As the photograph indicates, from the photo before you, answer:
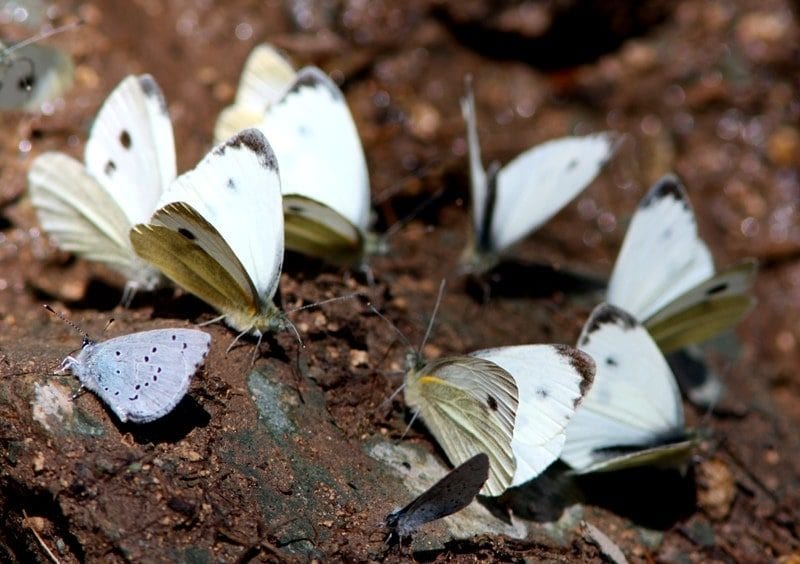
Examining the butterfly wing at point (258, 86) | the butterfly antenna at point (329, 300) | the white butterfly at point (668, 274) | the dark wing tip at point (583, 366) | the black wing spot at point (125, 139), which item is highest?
the black wing spot at point (125, 139)

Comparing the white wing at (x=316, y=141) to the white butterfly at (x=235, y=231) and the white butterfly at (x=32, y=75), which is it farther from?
the white butterfly at (x=32, y=75)

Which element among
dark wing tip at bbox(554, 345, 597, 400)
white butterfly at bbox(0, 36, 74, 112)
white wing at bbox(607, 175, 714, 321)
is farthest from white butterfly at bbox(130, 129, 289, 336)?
white wing at bbox(607, 175, 714, 321)

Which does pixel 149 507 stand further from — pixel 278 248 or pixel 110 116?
pixel 110 116

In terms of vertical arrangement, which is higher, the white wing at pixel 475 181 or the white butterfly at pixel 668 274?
the white wing at pixel 475 181

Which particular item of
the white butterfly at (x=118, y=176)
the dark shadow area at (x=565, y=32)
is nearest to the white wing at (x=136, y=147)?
the white butterfly at (x=118, y=176)

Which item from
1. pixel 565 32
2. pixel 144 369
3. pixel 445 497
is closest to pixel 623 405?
pixel 445 497

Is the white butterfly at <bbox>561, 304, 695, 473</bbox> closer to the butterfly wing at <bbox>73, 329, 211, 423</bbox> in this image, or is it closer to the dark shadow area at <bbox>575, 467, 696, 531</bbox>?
the dark shadow area at <bbox>575, 467, 696, 531</bbox>

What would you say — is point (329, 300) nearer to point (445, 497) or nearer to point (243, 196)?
point (243, 196)
